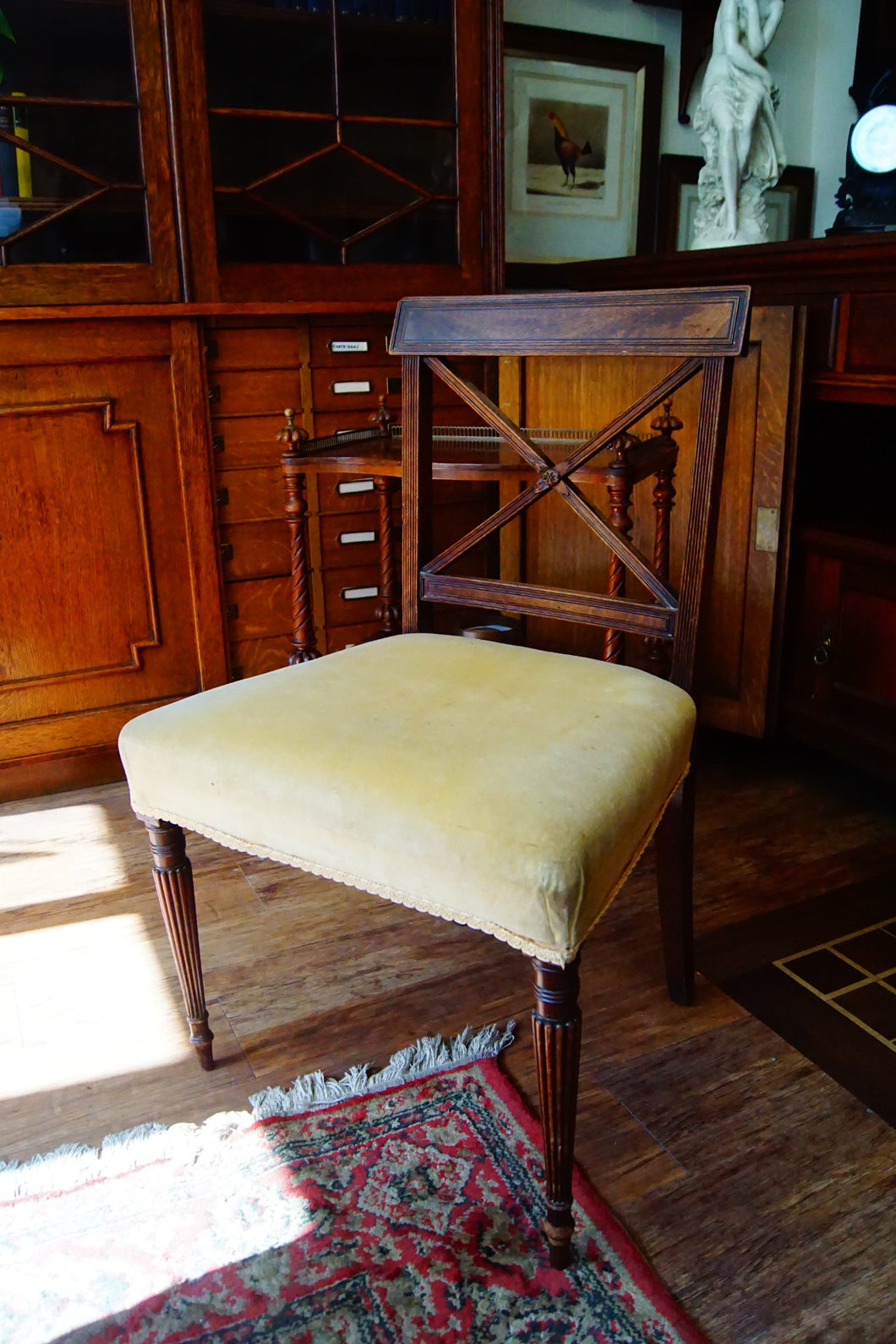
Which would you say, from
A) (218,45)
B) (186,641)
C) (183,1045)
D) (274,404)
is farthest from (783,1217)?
(218,45)

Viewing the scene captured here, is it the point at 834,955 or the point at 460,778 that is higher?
the point at 460,778

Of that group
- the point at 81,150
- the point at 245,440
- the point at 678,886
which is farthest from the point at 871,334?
the point at 81,150

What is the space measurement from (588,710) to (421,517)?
423mm

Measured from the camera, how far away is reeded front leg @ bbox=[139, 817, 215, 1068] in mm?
1113

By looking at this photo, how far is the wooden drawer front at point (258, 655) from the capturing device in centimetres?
209

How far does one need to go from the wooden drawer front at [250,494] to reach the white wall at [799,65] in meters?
1.16

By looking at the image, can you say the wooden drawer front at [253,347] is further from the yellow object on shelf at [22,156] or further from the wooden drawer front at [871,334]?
the wooden drawer front at [871,334]

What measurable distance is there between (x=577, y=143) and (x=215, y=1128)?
211 centimetres

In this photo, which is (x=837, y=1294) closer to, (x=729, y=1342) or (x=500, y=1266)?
(x=729, y=1342)

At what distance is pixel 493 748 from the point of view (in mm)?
958

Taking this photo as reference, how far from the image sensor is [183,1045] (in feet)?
4.19

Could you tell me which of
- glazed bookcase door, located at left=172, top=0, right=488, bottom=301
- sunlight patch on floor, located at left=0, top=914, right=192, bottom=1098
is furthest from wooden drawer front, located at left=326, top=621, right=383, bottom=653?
sunlight patch on floor, located at left=0, top=914, right=192, bottom=1098

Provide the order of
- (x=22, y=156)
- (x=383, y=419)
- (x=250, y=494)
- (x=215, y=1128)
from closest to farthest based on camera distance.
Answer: (x=215, y=1128) < (x=22, y=156) < (x=383, y=419) < (x=250, y=494)

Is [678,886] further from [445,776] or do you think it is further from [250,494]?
[250,494]
